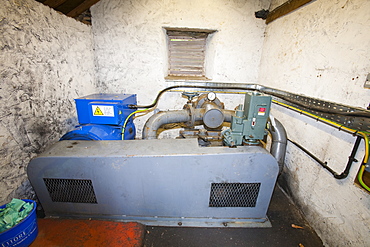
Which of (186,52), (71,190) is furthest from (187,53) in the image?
(71,190)

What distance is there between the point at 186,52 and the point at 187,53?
2 centimetres

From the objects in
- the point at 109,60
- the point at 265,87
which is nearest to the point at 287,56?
the point at 265,87

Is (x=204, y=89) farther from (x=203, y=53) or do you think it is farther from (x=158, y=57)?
(x=158, y=57)

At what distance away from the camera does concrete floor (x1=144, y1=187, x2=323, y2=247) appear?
4.39 ft

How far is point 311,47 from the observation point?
157 cm

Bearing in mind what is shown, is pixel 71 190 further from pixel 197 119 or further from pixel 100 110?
pixel 197 119

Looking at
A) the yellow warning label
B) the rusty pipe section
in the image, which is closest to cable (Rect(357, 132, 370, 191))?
the rusty pipe section

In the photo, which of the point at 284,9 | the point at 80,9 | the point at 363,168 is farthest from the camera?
the point at 80,9

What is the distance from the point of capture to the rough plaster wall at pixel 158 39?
7.71ft

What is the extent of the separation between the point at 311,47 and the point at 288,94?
505 mm

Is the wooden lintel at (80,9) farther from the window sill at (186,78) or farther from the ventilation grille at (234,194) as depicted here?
the ventilation grille at (234,194)

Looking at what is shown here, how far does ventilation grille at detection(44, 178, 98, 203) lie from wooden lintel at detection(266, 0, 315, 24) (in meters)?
2.69

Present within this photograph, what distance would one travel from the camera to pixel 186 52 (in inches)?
110

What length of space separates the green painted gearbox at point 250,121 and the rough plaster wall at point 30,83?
186 centimetres
